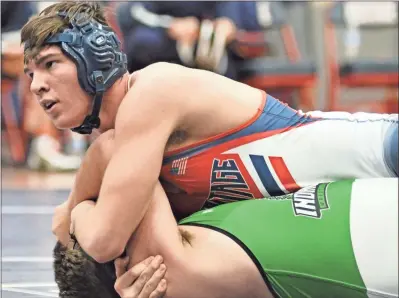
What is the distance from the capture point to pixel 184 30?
22.9 ft

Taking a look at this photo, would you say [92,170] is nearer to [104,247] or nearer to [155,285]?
[104,247]

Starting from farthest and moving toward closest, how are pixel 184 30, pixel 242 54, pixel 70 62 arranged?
1. pixel 242 54
2. pixel 184 30
3. pixel 70 62

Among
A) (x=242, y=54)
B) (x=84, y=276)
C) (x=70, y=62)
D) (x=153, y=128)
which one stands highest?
(x=70, y=62)

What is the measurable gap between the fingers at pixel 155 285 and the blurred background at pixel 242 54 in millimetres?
3801

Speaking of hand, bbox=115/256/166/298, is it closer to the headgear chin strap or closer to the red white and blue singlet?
the red white and blue singlet

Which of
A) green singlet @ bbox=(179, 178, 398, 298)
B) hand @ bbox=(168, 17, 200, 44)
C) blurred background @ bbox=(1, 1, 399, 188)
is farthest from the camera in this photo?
hand @ bbox=(168, 17, 200, 44)

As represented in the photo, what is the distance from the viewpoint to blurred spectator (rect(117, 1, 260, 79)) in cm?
688

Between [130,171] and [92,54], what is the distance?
0.34 m

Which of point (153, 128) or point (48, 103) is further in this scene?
point (48, 103)

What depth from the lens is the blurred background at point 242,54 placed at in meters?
6.84

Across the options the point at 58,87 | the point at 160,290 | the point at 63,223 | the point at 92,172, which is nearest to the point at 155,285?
the point at 160,290

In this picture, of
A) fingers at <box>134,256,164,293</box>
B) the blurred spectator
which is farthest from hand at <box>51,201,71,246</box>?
the blurred spectator

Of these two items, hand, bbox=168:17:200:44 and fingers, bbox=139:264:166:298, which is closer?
fingers, bbox=139:264:166:298

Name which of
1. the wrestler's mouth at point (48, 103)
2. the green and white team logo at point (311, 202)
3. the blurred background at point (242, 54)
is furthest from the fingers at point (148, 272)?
the blurred background at point (242, 54)
